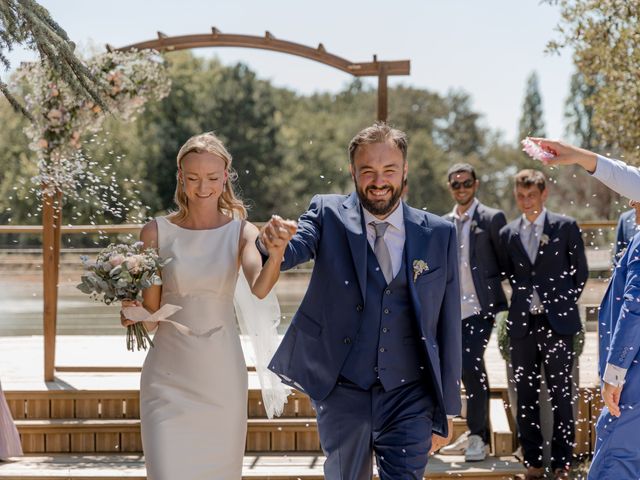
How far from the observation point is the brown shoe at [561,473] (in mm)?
7402

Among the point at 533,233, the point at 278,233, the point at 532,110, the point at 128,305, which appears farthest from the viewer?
the point at 532,110

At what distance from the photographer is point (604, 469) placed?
16.5 ft

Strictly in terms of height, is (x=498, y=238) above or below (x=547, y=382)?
above

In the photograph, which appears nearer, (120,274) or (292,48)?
(120,274)

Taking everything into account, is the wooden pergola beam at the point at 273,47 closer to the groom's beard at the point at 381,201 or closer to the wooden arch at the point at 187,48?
the wooden arch at the point at 187,48

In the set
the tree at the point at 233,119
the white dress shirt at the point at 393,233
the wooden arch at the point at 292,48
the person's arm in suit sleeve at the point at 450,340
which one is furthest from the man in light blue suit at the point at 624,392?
the tree at the point at 233,119

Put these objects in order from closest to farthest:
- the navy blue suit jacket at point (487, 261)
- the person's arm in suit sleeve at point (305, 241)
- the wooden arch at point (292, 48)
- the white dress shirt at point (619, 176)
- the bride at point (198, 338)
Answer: the person's arm in suit sleeve at point (305, 241), the white dress shirt at point (619, 176), the bride at point (198, 338), the navy blue suit jacket at point (487, 261), the wooden arch at point (292, 48)

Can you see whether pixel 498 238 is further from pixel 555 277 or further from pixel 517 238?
pixel 555 277

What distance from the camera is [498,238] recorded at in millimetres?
7812

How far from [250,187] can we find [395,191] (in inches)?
1932

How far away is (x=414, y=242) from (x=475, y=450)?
3437 millimetres

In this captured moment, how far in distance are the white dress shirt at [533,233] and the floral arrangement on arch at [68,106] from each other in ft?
11.2

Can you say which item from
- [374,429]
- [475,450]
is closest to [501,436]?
[475,450]

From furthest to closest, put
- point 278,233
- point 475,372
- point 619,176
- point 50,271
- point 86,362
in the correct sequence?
point 86,362 < point 50,271 < point 475,372 < point 619,176 < point 278,233
